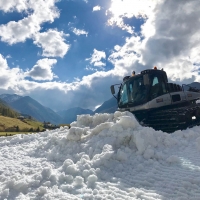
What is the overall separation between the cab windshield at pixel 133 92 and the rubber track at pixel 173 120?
1.96m

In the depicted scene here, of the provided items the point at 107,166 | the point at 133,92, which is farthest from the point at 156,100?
the point at 107,166

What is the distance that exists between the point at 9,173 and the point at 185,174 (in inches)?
200

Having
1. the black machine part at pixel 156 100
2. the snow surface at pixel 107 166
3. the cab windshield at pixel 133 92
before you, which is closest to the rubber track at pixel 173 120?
the black machine part at pixel 156 100

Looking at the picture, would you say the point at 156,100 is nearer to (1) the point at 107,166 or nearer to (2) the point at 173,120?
(2) the point at 173,120

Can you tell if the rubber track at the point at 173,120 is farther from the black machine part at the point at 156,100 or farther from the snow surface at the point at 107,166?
the snow surface at the point at 107,166

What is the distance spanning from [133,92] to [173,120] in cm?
399

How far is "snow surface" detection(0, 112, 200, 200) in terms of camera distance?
19.7 ft

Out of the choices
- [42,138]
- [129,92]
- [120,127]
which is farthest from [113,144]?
[129,92]

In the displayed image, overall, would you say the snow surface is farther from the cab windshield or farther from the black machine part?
the cab windshield

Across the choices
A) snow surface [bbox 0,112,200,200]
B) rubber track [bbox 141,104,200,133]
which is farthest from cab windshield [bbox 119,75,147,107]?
snow surface [bbox 0,112,200,200]

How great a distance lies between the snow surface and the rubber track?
1259 millimetres

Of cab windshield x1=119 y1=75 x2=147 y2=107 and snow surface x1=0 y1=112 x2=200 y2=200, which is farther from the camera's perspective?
cab windshield x1=119 y1=75 x2=147 y2=107

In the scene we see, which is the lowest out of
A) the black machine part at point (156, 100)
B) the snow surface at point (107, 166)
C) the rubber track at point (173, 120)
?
the snow surface at point (107, 166)

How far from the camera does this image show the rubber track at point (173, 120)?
1153 cm
